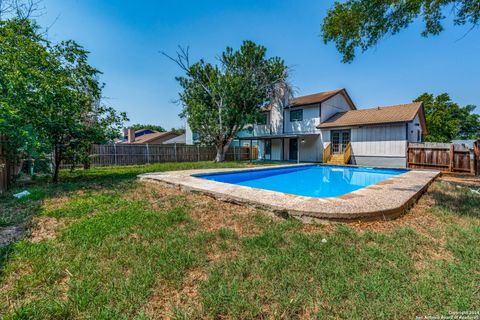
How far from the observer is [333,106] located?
17844mm

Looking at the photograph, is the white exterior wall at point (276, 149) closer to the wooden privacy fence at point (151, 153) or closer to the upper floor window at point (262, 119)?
the upper floor window at point (262, 119)

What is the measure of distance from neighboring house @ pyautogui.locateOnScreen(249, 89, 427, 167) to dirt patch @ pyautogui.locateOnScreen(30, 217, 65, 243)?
14.4 metres

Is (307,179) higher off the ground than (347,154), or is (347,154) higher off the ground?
(347,154)

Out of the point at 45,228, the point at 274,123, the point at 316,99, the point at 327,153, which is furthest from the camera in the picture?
the point at 274,123

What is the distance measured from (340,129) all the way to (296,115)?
13.0ft

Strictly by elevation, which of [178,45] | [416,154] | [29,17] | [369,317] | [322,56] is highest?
[178,45]

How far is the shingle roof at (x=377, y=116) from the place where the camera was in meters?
13.5

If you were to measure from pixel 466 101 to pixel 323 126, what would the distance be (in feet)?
102

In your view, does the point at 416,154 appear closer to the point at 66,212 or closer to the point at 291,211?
the point at 291,211

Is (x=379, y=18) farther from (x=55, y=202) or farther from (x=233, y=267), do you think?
(x=55, y=202)

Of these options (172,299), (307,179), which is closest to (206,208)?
(172,299)

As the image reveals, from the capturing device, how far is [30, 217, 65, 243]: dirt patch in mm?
3080

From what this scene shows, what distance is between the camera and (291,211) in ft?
12.4

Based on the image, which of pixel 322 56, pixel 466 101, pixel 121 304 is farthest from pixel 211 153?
pixel 466 101
